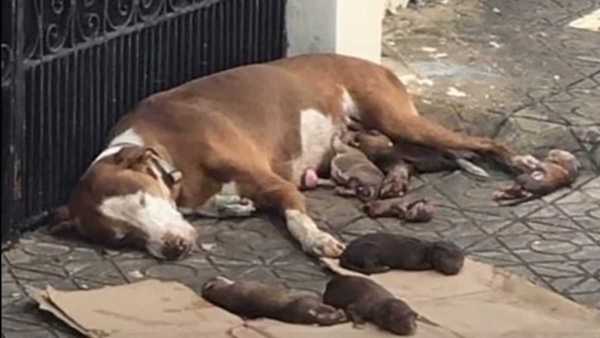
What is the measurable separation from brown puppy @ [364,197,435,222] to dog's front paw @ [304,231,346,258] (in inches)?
15.9

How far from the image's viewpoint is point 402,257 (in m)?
5.28

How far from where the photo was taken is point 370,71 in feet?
22.1

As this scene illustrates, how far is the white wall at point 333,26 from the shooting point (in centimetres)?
707

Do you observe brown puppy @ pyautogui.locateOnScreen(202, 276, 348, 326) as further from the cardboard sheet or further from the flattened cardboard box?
the cardboard sheet

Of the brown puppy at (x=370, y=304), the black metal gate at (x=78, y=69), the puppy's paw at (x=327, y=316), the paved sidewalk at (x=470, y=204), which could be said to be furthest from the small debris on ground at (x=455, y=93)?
the puppy's paw at (x=327, y=316)

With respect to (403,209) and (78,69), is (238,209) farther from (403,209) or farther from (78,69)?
(78,69)

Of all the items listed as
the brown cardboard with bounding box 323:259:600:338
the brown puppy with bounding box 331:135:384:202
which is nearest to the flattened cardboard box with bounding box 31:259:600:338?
the brown cardboard with bounding box 323:259:600:338

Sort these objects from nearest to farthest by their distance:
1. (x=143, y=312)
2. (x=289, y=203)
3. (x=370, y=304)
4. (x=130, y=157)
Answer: (x=370, y=304), (x=143, y=312), (x=130, y=157), (x=289, y=203)

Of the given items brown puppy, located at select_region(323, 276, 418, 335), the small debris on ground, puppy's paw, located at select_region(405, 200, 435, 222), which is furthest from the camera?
the small debris on ground

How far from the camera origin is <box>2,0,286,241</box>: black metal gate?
5595mm

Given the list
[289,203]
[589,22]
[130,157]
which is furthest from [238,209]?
[589,22]

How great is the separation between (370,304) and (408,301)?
27 centimetres

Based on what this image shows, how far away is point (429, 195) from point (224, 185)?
0.82 meters

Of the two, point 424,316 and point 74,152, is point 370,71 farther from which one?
point 424,316
